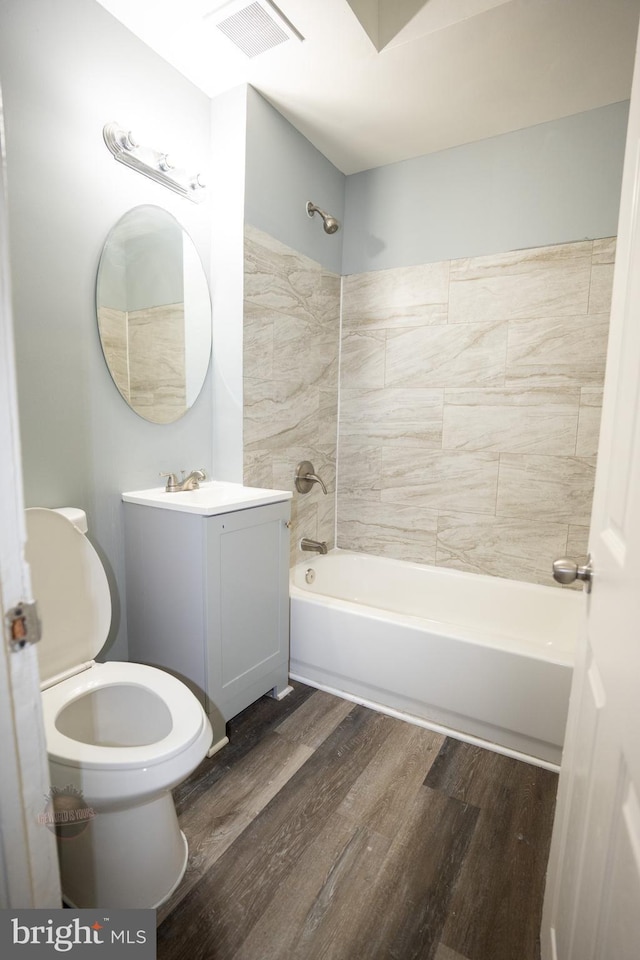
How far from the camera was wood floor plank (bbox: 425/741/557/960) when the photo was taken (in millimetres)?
1074

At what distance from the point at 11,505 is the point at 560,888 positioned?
1.17 metres

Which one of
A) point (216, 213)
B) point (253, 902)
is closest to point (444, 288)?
point (216, 213)

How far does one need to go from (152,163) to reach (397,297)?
1.35 m

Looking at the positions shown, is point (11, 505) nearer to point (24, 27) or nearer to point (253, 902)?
point (253, 902)

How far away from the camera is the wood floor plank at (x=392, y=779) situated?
1.40 meters

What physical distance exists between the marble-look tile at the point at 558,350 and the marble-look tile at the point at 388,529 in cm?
87

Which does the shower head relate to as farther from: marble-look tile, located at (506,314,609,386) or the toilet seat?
the toilet seat

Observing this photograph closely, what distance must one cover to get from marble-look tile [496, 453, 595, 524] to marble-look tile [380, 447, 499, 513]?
0.06 metres

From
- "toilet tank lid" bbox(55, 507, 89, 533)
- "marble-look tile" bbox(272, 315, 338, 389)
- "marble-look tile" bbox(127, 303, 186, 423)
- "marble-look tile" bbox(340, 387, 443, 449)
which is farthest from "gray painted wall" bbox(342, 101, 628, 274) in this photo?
"toilet tank lid" bbox(55, 507, 89, 533)

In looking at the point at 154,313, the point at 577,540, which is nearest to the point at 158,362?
the point at 154,313

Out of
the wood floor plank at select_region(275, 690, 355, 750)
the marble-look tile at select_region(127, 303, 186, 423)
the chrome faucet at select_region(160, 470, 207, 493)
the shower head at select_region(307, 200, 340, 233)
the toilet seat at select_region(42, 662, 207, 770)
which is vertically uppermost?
the shower head at select_region(307, 200, 340, 233)

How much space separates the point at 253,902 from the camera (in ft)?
3.74
